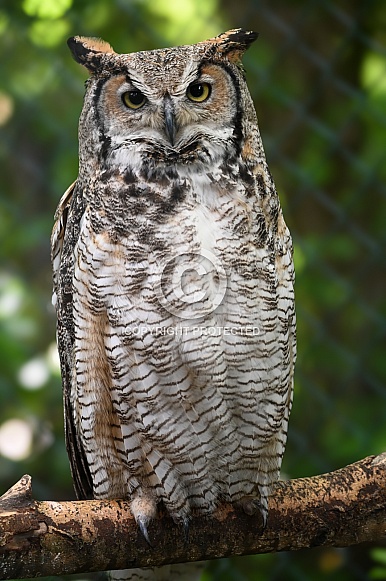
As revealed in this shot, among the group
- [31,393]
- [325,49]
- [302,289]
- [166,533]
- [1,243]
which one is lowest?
[166,533]

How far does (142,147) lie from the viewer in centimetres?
140

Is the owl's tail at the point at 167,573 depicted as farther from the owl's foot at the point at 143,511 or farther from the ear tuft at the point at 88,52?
the ear tuft at the point at 88,52

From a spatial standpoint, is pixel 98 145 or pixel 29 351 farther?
pixel 29 351

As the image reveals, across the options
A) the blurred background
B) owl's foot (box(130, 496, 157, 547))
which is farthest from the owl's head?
the blurred background

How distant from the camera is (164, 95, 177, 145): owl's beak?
4.45 feet

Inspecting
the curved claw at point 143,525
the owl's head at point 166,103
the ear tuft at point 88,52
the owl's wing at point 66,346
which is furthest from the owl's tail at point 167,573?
the ear tuft at point 88,52

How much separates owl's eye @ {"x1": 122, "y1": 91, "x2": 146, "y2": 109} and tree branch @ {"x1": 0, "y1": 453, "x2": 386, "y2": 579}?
2.17 ft

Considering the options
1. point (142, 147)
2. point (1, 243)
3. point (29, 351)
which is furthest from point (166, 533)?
point (1, 243)

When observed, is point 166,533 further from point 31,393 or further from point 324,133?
point 324,133

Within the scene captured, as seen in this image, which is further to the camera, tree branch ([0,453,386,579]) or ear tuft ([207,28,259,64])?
ear tuft ([207,28,259,64])

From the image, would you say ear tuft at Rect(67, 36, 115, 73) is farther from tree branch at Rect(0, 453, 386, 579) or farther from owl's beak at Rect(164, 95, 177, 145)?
tree branch at Rect(0, 453, 386, 579)

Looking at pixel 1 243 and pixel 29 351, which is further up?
pixel 1 243

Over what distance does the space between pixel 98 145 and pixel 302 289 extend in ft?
3.92

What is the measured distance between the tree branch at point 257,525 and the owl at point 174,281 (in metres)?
0.03
